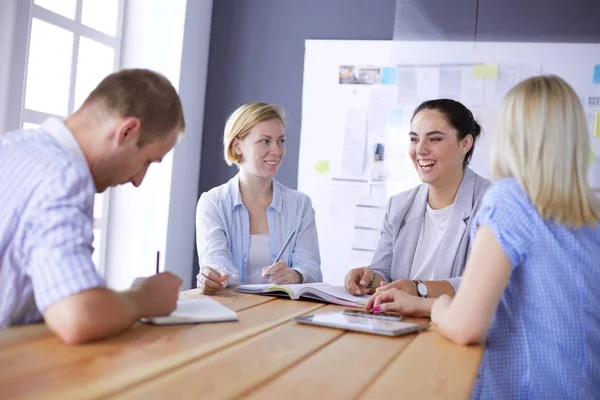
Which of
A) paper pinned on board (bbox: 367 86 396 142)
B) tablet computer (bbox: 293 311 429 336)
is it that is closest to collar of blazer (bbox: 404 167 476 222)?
tablet computer (bbox: 293 311 429 336)

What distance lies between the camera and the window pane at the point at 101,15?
3.63 m

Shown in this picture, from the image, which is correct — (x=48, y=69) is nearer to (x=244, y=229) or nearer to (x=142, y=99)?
(x=244, y=229)

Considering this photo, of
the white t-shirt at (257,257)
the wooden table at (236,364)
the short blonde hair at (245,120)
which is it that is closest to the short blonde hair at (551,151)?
the wooden table at (236,364)

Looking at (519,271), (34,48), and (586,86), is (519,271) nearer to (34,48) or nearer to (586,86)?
(586,86)

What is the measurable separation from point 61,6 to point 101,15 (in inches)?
15.7

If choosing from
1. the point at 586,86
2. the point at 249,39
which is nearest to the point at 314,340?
the point at 586,86

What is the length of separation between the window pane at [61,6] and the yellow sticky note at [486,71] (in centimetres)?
215

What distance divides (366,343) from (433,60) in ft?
8.77

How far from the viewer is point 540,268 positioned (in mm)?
1280

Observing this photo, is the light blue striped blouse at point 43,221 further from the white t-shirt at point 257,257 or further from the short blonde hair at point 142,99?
the white t-shirt at point 257,257

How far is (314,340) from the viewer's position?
124 centimetres

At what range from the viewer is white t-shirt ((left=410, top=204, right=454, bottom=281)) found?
231 centimetres

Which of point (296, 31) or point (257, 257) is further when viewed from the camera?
point (296, 31)

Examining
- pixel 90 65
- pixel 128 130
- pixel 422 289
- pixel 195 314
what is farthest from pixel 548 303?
pixel 90 65
